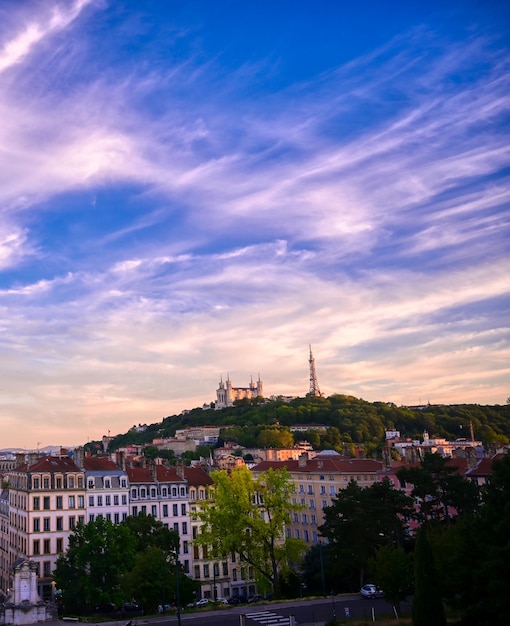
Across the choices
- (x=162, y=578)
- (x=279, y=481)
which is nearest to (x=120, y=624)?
(x=162, y=578)

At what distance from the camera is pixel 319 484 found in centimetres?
8850

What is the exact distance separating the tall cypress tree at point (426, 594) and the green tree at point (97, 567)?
89.2 ft

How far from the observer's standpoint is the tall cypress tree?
104 ft

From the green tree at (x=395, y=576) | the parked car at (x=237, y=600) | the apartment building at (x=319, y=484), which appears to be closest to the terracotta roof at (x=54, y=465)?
the parked car at (x=237, y=600)

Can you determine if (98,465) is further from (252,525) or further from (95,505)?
(252,525)

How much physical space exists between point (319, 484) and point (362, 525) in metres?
29.6

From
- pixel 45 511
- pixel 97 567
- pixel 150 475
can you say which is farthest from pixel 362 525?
pixel 45 511

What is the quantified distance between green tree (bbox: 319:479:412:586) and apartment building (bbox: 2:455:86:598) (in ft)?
86.2

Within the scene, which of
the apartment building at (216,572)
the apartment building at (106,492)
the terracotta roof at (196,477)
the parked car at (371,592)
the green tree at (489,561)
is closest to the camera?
the green tree at (489,561)

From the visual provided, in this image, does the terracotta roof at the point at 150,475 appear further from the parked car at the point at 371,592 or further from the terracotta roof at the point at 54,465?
the parked car at the point at 371,592

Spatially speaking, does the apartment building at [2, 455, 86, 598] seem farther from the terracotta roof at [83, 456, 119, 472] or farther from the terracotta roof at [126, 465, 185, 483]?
the terracotta roof at [126, 465, 185, 483]

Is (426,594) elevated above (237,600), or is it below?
above

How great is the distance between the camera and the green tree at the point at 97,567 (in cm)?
5153

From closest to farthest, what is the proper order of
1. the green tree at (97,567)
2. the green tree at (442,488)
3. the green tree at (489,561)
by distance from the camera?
the green tree at (489,561)
the green tree at (97,567)
the green tree at (442,488)
